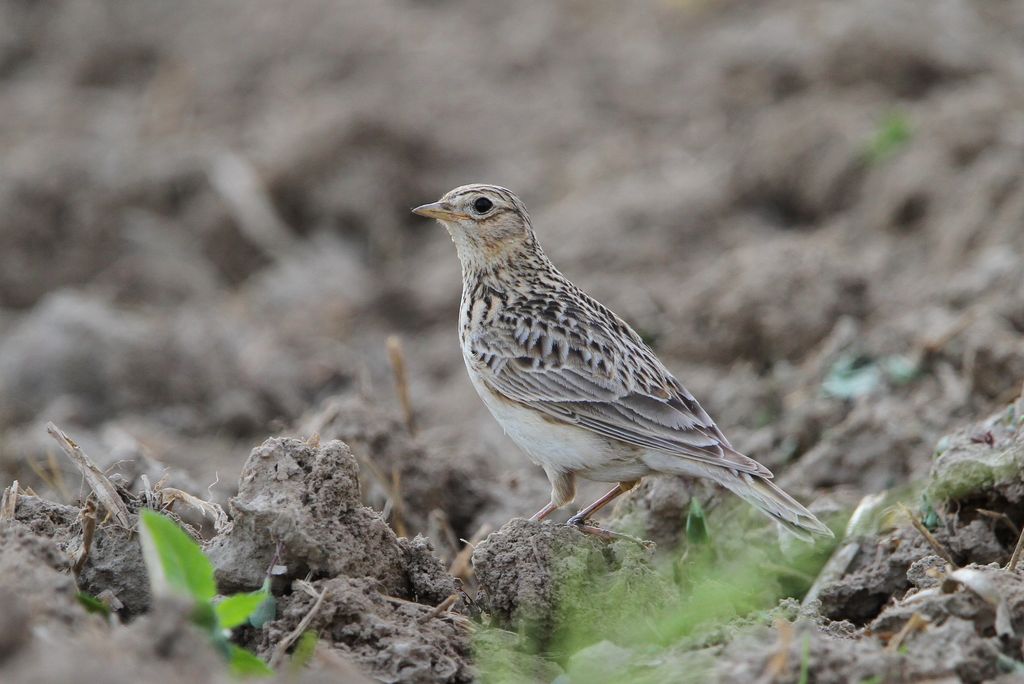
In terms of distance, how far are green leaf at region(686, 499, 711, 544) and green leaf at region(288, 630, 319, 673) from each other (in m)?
1.89

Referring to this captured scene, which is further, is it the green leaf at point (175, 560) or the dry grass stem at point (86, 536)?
the dry grass stem at point (86, 536)

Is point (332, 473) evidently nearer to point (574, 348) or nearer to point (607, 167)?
point (574, 348)

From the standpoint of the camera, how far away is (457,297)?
36.0 feet

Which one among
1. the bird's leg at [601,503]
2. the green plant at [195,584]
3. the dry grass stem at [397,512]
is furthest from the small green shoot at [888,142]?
the green plant at [195,584]

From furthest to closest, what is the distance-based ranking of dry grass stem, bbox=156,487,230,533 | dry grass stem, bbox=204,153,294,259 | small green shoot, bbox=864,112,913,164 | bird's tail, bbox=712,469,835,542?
dry grass stem, bbox=204,153,294,259 → small green shoot, bbox=864,112,913,164 → bird's tail, bbox=712,469,835,542 → dry grass stem, bbox=156,487,230,533

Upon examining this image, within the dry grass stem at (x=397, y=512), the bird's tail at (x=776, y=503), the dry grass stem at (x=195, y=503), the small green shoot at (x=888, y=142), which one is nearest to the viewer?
the dry grass stem at (x=195, y=503)

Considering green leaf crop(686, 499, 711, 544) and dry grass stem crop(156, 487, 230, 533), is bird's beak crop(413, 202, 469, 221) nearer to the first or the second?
green leaf crop(686, 499, 711, 544)

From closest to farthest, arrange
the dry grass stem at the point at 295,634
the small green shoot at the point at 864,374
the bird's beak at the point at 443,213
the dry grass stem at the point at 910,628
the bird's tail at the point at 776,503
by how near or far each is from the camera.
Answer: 1. the dry grass stem at the point at 910,628
2. the dry grass stem at the point at 295,634
3. the bird's tail at the point at 776,503
4. the bird's beak at the point at 443,213
5. the small green shoot at the point at 864,374

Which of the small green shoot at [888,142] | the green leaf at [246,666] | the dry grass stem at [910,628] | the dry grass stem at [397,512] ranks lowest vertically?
the dry grass stem at [397,512]

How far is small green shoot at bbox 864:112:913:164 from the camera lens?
11133 mm

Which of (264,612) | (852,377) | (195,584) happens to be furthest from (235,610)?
(852,377)

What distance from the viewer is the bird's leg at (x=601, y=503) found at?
554 centimetres

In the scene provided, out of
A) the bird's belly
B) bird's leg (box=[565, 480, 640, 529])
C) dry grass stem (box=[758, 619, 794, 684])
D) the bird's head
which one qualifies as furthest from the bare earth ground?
the bird's head

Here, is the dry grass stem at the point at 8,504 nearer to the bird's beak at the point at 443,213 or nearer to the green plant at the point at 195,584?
the green plant at the point at 195,584
